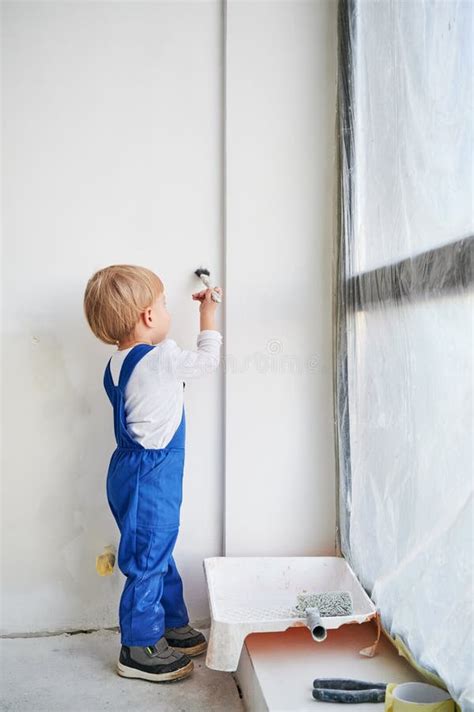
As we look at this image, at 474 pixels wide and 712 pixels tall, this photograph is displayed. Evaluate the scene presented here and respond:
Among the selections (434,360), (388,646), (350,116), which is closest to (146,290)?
(350,116)

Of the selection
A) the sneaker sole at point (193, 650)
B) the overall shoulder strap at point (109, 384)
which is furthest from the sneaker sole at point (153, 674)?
the overall shoulder strap at point (109, 384)

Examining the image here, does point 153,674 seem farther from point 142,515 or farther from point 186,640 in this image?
point 142,515

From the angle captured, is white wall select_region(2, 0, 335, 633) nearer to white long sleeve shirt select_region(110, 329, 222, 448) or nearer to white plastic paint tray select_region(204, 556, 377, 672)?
white plastic paint tray select_region(204, 556, 377, 672)

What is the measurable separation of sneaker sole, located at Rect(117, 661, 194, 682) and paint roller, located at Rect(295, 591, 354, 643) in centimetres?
33

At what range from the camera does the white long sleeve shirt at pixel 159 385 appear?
6.19 feet

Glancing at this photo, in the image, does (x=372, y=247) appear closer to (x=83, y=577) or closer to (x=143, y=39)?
(x=143, y=39)

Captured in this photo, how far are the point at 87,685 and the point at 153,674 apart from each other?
→ 0.16 meters

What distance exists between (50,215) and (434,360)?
122 centimetres

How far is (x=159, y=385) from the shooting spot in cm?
190

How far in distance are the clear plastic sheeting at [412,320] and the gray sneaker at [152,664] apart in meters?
0.51

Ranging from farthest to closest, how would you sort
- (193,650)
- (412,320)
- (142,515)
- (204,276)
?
(204,276)
(193,650)
(142,515)
(412,320)

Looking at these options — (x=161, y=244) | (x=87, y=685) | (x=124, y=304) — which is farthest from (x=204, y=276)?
(x=87, y=685)

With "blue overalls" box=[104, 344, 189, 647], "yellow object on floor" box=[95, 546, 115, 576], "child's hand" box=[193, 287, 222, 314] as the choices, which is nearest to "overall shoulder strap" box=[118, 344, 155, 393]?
"blue overalls" box=[104, 344, 189, 647]

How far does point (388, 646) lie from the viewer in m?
Result: 1.71
